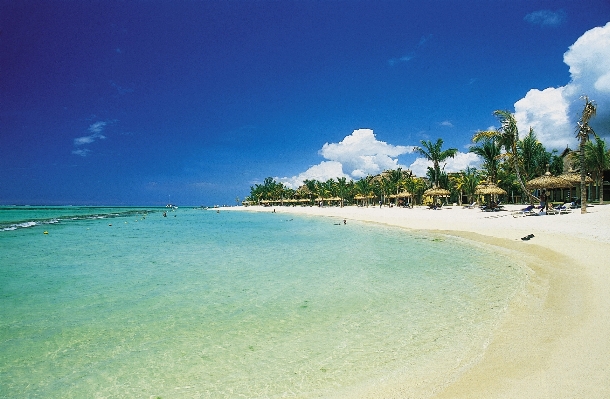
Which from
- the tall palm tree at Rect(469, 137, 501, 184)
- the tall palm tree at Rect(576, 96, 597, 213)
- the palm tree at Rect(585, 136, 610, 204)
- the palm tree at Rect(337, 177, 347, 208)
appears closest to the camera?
the tall palm tree at Rect(576, 96, 597, 213)

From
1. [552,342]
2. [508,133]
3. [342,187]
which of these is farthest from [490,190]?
[342,187]

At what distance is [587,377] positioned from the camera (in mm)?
3131

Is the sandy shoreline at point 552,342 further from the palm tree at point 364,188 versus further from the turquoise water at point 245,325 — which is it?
the palm tree at point 364,188

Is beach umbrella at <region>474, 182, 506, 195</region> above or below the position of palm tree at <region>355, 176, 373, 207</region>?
below

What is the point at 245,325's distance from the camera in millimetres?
5488

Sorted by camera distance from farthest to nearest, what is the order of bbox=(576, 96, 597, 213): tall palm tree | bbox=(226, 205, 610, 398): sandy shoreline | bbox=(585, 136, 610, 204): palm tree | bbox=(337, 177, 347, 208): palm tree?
bbox=(337, 177, 347, 208): palm tree → bbox=(585, 136, 610, 204): palm tree → bbox=(576, 96, 597, 213): tall palm tree → bbox=(226, 205, 610, 398): sandy shoreline

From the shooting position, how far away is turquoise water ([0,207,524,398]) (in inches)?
149

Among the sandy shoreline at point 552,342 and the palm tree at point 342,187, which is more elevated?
the palm tree at point 342,187

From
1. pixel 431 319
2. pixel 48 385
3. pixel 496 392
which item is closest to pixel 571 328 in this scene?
pixel 431 319

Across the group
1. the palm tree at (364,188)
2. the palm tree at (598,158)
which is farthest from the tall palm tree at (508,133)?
the palm tree at (364,188)

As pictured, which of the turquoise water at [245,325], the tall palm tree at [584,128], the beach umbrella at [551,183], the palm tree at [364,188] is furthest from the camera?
the palm tree at [364,188]

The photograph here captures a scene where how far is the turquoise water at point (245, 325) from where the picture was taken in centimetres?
379

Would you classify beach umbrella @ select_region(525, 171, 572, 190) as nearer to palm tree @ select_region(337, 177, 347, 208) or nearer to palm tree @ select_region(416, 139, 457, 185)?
palm tree @ select_region(416, 139, 457, 185)

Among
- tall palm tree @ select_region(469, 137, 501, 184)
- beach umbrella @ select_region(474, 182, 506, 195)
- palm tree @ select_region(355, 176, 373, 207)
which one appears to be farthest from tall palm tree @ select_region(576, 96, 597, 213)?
palm tree @ select_region(355, 176, 373, 207)
